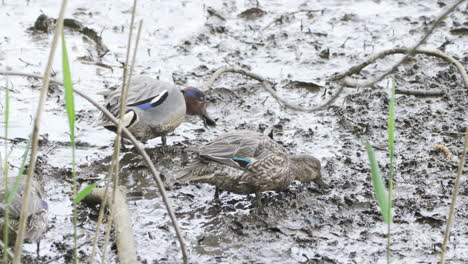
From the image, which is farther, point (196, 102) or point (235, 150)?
point (196, 102)

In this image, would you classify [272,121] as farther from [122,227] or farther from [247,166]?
[122,227]

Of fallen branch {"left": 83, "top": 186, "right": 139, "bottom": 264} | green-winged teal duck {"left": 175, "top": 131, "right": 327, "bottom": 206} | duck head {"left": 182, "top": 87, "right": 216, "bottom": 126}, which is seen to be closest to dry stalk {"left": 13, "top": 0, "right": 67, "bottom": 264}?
fallen branch {"left": 83, "top": 186, "right": 139, "bottom": 264}

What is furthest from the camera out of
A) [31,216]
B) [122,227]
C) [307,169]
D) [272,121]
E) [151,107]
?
[272,121]

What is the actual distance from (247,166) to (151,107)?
146cm

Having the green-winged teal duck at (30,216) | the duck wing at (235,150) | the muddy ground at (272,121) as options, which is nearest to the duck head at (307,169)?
the muddy ground at (272,121)

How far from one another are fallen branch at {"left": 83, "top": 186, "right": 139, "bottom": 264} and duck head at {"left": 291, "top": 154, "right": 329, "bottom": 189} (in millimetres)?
1415

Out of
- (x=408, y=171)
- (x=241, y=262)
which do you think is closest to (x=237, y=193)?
(x=241, y=262)

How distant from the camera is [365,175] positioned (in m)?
6.92

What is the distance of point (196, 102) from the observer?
25.5 ft

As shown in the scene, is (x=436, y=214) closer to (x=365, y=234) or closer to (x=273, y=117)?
(x=365, y=234)

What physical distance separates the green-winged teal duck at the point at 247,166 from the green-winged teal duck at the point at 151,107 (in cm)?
101

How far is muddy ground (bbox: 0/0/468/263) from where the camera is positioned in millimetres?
5930

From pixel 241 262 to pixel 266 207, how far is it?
92 centimetres

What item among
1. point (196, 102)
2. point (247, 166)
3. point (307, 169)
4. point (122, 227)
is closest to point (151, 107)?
Result: point (196, 102)
